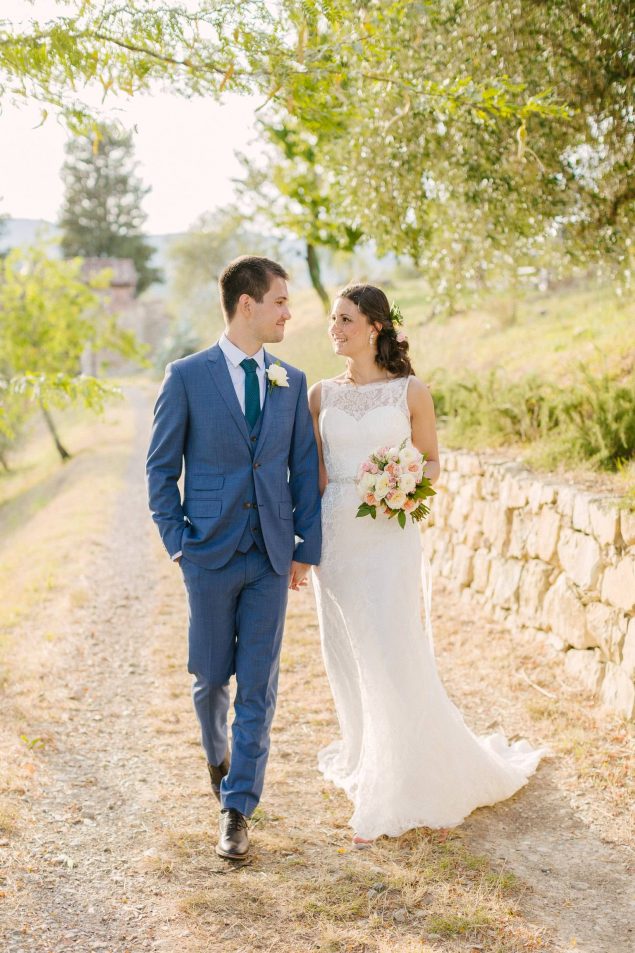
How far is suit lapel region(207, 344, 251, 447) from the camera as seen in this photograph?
12.2ft

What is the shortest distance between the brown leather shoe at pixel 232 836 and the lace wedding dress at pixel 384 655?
55 cm

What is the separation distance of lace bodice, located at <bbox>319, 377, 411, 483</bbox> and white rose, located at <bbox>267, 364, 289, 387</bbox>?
608 mm

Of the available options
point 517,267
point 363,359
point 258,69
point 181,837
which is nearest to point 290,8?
point 258,69

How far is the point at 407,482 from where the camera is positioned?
3967 millimetres

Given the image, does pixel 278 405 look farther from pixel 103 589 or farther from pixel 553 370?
pixel 553 370

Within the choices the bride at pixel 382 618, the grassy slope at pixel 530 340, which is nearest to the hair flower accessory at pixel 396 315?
the bride at pixel 382 618

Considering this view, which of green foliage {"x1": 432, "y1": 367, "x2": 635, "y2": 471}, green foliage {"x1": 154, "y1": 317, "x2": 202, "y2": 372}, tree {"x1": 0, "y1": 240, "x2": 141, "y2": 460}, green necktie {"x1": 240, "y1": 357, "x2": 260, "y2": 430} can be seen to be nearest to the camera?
green necktie {"x1": 240, "y1": 357, "x2": 260, "y2": 430}

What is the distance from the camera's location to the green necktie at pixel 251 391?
3.80 m

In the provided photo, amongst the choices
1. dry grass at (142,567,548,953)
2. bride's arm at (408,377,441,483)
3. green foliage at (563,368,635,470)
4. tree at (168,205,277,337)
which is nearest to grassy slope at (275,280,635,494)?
green foliage at (563,368,635,470)

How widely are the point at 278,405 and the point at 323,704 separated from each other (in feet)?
9.54

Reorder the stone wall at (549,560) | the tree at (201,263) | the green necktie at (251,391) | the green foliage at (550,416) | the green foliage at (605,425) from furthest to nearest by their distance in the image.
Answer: the tree at (201,263), the green foliage at (550,416), the green foliage at (605,425), the stone wall at (549,560), the green necktie at (251,391)

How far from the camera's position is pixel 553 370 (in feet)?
33.2

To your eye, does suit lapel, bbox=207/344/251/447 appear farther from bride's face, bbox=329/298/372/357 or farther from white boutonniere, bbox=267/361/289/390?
bride's face, bbox=329/298/372/357

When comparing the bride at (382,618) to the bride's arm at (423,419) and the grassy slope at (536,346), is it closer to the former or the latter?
the bride's arm at (423,419)
